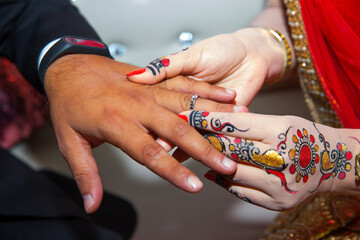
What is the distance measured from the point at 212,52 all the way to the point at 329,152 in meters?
0.32

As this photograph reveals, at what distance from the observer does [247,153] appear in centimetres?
62

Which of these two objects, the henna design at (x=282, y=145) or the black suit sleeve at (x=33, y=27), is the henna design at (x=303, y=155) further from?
the black suit sleeve at (x=33, y=27)

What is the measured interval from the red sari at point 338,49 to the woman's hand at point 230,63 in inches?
4.0

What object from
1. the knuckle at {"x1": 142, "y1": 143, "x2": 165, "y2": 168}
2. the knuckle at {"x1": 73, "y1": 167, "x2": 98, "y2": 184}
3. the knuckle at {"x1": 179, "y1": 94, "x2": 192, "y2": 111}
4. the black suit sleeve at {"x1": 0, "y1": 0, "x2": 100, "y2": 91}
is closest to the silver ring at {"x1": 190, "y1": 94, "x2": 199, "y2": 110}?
the knuckle at {"x1": 179, "y1": 94, "x2": 192, "y2": 111}

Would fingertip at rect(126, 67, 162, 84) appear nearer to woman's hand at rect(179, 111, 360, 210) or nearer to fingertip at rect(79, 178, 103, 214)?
woman's hand at rect(179, 111, 360, 210)

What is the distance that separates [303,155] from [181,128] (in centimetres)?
21

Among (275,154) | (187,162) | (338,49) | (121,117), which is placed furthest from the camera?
(187,162)

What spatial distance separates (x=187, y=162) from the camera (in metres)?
1.23

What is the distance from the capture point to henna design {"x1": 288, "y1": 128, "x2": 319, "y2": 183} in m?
0.61

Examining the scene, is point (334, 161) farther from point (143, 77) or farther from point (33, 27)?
point (33, 27)

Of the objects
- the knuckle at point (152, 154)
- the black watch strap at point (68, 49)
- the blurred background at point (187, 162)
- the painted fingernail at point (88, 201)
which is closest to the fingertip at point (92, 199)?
the painted fingernail at point (88, 201)

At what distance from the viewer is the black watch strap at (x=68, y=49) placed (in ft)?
2.86

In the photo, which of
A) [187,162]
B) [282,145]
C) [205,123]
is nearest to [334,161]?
[282,145]

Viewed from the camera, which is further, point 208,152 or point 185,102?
point 185,102
